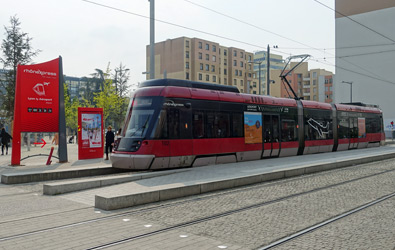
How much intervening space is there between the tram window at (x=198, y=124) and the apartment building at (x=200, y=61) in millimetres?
63467

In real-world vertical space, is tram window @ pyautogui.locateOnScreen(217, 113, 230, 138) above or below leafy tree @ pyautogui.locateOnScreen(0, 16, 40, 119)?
below

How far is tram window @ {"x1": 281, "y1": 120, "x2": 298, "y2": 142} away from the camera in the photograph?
17.1 m

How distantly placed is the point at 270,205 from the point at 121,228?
3149 millimetres

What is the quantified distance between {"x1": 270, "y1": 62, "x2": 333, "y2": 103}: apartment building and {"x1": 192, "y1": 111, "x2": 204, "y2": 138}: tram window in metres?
87.3

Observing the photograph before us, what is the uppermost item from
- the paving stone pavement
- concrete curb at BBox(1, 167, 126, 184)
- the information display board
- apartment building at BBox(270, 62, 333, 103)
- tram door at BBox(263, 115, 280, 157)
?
apartment building at BBox(270, 62, 333, 103)

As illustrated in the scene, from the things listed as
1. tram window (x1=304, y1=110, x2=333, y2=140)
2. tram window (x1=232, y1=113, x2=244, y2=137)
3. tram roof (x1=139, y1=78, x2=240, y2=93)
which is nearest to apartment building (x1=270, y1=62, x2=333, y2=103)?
tram window (x1=304, y1=110, x2=333, y2=140)

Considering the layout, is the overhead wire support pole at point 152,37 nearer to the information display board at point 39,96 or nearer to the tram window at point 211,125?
the information display board at point 39,96

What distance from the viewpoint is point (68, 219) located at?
636 cm

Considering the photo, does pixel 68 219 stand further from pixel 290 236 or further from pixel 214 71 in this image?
pixel 214 71

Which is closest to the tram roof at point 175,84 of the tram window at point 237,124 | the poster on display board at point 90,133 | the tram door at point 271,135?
the tram window at point 237,124

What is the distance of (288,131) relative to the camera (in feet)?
57.1

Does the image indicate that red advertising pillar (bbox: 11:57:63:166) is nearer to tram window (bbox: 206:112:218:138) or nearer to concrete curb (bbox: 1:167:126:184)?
concrete curb (bbox: 1:167:126:184)

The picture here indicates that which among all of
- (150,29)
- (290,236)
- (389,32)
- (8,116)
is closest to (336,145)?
(150,29)

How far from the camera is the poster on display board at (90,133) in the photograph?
55.4 ft
